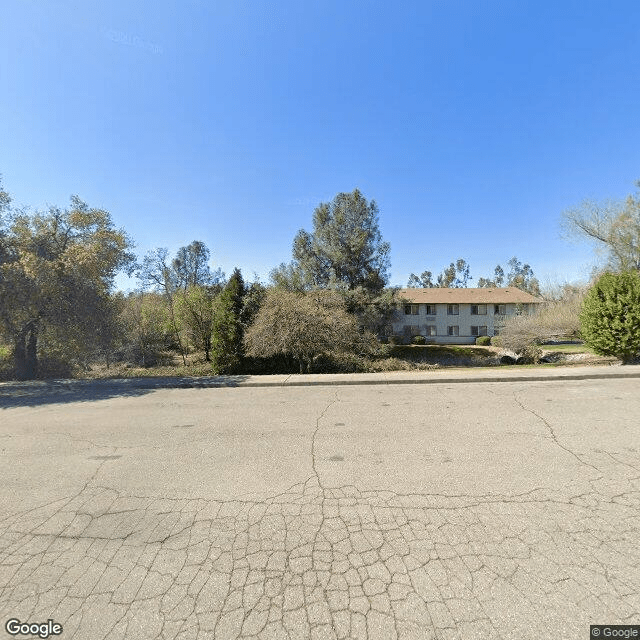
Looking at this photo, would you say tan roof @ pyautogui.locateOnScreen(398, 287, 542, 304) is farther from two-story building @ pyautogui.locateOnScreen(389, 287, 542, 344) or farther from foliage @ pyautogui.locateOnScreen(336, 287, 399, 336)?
foliage @ pyautogui.locateOnScreen(336, 287, 399, 336)

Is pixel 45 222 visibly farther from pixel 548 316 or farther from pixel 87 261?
pixel 548 316

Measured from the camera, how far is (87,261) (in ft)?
40.6

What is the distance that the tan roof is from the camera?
128 ft

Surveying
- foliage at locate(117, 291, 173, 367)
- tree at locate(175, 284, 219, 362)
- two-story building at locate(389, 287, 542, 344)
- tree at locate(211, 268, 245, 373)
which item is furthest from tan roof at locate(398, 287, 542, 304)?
foliage at locate(117, 291, 173, 367)

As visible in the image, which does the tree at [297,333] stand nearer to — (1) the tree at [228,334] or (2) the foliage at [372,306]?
(1) the tree at [228,334]

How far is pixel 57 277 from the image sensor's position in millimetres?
12117

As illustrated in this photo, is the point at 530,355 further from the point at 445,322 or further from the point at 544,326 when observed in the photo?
the point at 445,322

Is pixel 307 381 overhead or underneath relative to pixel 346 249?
underneath

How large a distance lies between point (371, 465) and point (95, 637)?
3089 millimetres

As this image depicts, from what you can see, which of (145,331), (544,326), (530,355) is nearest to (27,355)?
(145,331)

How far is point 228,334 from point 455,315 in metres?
33.0

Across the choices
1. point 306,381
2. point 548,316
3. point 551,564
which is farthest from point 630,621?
point 548,316

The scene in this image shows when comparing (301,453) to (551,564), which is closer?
(551,564)
